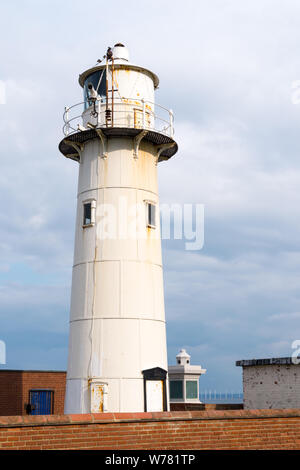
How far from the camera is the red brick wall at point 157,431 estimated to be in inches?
477

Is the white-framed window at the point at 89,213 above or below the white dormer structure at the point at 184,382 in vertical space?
above

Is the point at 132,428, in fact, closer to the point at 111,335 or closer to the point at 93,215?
the point at 111,335

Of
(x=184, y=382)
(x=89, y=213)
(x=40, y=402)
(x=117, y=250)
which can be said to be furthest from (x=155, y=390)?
(x=40, y=402)

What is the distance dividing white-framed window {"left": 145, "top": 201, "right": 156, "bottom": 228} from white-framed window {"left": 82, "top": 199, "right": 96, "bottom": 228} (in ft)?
6.51

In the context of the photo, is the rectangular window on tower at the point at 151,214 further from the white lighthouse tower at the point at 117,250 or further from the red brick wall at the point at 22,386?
the red brick wall at the point at 22,386

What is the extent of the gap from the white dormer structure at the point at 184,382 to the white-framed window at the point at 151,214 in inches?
423

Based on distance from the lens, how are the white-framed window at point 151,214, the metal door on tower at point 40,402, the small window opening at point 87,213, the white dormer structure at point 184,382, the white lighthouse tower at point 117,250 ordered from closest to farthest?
the white lighthouse tower at point 117,250, the small window opening at point 87,213, the white-framed window at point 151,214, the metal door on tower at point 40,402, the white dormer structure at point 184,382

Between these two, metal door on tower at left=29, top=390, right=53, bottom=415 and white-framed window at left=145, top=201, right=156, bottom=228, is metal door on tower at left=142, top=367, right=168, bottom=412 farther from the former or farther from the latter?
metal door on tower at left=29, top=390, right=53, bottom=415

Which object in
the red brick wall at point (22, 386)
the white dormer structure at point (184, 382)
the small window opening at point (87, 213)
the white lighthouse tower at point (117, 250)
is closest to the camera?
the white lighthouse tower at point (117, 250)

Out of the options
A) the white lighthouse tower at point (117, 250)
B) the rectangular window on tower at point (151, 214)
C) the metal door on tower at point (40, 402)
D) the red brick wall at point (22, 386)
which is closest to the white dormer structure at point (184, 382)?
the red brick wall at point (22, 386)

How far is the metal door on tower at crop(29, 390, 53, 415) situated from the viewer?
1118 inches
